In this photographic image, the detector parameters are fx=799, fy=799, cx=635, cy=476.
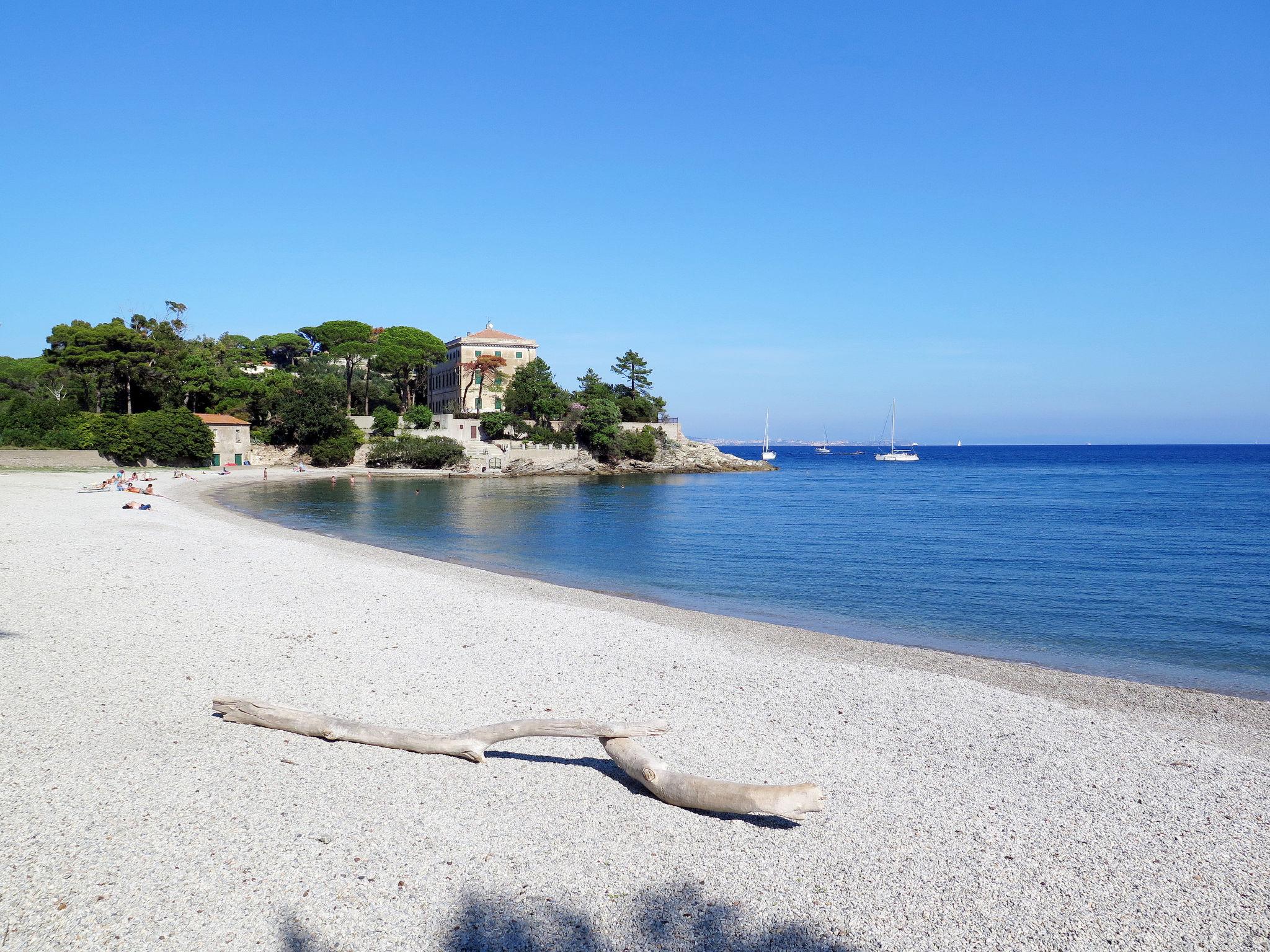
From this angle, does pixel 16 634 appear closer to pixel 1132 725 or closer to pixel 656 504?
pixel 1132 725

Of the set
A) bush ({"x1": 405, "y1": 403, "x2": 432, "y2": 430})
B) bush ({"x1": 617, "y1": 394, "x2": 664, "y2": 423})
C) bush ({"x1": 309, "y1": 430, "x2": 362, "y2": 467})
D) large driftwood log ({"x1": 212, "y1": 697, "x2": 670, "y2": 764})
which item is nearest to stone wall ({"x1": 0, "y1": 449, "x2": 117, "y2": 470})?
bush ({"x1": 309, "y1": 430, "x2": 362, "y2": 467})

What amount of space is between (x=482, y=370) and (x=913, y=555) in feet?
194

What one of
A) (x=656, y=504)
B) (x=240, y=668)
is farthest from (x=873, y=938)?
(x=656, y=504)

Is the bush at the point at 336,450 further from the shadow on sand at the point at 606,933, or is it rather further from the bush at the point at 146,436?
the shadow on sand at the point at 606,933

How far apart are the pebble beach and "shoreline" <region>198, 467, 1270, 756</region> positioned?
4.0 inches

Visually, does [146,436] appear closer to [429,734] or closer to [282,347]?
[282,347]

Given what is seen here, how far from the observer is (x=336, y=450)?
224 ft

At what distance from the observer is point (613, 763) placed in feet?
22.3

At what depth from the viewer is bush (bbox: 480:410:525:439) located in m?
73.3

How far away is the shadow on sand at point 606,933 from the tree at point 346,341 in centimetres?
7620

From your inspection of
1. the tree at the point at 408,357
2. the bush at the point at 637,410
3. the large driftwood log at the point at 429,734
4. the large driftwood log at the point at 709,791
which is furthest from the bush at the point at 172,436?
the large driftwood log at the point at 709,791

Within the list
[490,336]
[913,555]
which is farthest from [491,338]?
[913,555]

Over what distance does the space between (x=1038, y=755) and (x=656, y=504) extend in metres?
38.5

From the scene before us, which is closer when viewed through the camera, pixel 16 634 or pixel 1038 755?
pixel 1038 755
